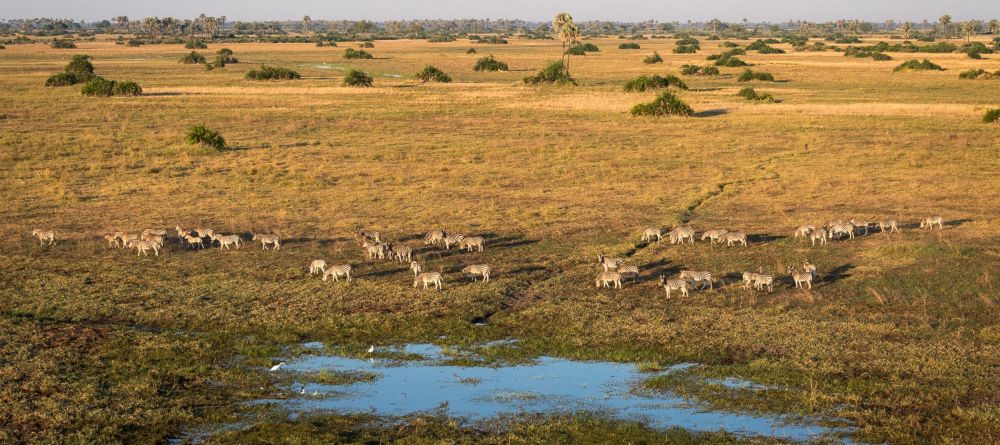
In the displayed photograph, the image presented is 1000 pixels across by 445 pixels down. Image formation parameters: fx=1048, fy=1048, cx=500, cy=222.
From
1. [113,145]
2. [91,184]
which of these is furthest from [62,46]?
[91,184]

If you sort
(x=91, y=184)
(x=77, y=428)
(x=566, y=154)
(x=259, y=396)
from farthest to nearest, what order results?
1. (x=566, y=154)
2. (x=91, y=184)
3. (x=259, y=396)
4. (x=77, y=428)

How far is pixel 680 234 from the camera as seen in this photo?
24.0 m

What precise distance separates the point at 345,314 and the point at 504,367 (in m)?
4.06

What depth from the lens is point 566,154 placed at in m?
39.9

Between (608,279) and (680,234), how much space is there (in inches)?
171

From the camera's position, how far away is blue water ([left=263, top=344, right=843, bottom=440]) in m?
13.6

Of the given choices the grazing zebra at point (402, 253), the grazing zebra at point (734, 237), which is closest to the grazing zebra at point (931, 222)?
the grazing zebra at point (734, 237)

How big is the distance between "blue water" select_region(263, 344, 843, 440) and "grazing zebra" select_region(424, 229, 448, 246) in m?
7.67

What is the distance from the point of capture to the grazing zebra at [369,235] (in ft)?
77.6

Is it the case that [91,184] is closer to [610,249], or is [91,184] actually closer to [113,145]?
[113,145]

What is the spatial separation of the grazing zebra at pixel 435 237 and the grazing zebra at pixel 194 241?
202 inches

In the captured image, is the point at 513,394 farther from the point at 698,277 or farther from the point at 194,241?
the point at 194,241

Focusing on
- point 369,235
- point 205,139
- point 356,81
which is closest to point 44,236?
point 369,235

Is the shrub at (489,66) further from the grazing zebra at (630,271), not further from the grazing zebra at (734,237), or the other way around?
the grazing zebra at (630,271)
